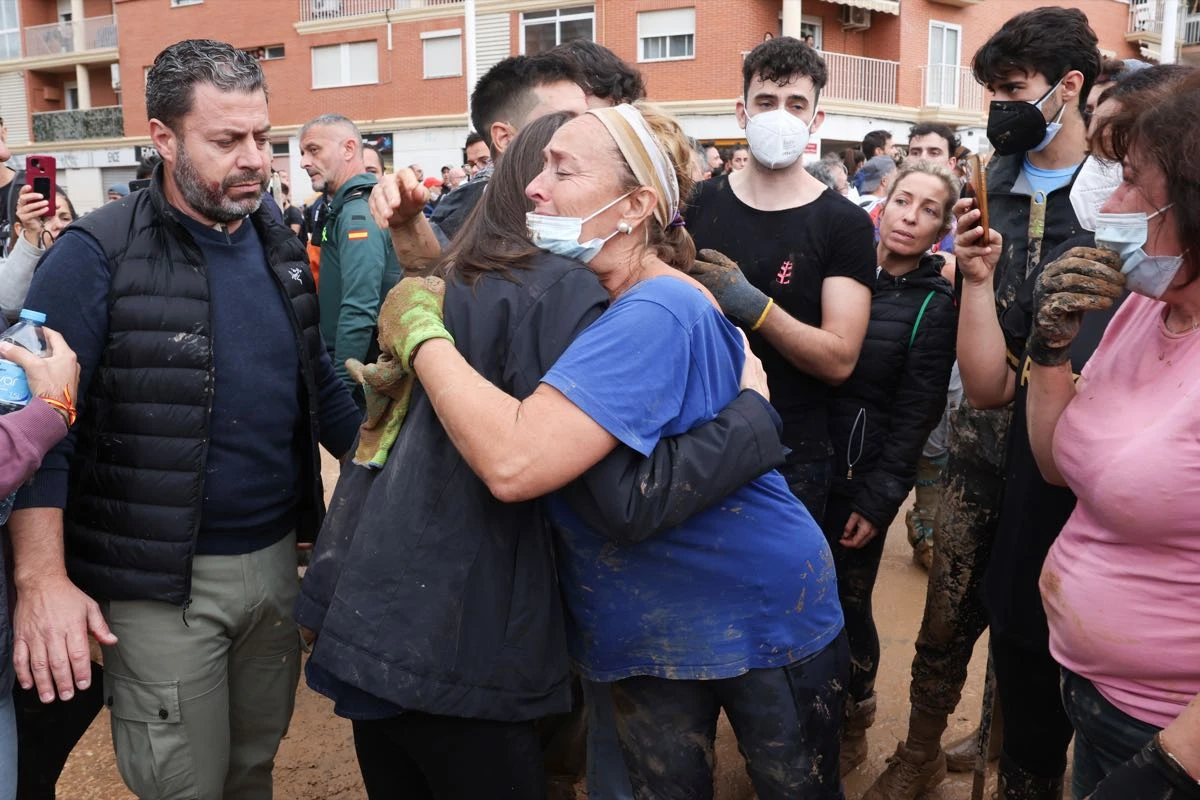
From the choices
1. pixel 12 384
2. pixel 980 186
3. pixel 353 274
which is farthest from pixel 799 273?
pixel 353 274

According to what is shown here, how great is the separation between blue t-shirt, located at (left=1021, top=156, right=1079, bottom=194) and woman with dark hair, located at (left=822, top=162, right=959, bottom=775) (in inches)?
14.5

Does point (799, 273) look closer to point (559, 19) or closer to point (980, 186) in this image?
point (980, 186)

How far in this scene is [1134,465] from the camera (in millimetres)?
1710

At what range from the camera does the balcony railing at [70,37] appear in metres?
32.1

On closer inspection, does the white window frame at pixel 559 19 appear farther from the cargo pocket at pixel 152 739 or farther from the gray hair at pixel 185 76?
the cargo pocket at pixel 152 739

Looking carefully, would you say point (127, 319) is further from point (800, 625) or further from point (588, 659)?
point (800, 625)

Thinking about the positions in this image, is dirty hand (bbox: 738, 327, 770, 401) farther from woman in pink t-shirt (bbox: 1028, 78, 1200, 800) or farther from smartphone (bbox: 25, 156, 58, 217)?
smartphone (bbox: 25, 156, 58, 217)

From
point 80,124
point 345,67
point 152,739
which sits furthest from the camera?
point 80,124

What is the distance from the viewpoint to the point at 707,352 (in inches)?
73.2

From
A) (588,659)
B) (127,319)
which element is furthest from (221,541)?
(588,659)

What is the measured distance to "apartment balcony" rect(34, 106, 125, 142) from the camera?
102ft

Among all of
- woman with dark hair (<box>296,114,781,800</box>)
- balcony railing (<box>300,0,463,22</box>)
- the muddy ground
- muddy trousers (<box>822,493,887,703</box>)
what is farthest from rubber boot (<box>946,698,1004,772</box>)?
balcony railing (<box>300,0,463,22</box>)

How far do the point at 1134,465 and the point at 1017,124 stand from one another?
5.21ft

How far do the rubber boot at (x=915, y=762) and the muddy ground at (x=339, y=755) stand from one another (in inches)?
5.4
